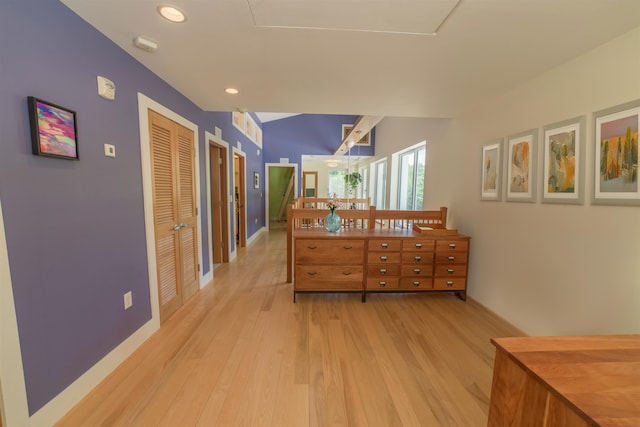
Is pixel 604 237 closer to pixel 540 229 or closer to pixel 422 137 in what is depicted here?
pixel 540 229

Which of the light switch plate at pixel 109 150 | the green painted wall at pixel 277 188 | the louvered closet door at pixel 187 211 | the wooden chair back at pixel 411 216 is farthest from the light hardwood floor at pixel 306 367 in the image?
the green painted wall at pixel 277 188

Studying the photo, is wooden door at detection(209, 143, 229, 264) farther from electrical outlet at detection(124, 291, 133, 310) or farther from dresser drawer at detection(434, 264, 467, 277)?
dresser drawer at detection(434, 264, 467, 277)

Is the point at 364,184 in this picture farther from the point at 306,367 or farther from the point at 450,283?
the point at 306,367

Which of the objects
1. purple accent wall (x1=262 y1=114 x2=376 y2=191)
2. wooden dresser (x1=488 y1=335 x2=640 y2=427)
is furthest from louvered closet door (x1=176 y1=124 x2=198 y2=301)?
purple accent wall (x1=262 y1=114 x2=376 y2=191)

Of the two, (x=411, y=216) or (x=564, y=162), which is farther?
(x=411, y=216)

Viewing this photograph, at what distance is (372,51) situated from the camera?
181 centimetres

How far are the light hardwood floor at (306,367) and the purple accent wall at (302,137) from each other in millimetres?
5581

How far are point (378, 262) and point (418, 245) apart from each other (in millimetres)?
516

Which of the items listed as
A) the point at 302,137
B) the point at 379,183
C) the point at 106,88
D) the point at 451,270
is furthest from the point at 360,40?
the point at 302,137

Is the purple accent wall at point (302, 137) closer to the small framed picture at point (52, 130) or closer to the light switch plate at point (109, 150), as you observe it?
the light switch plate at point (109, 150)

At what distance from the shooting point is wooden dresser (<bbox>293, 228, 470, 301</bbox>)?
2.81m

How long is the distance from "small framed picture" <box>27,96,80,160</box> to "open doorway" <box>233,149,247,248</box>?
3724 millimetres

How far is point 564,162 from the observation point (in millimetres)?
1965

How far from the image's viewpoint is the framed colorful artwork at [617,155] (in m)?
1.54
